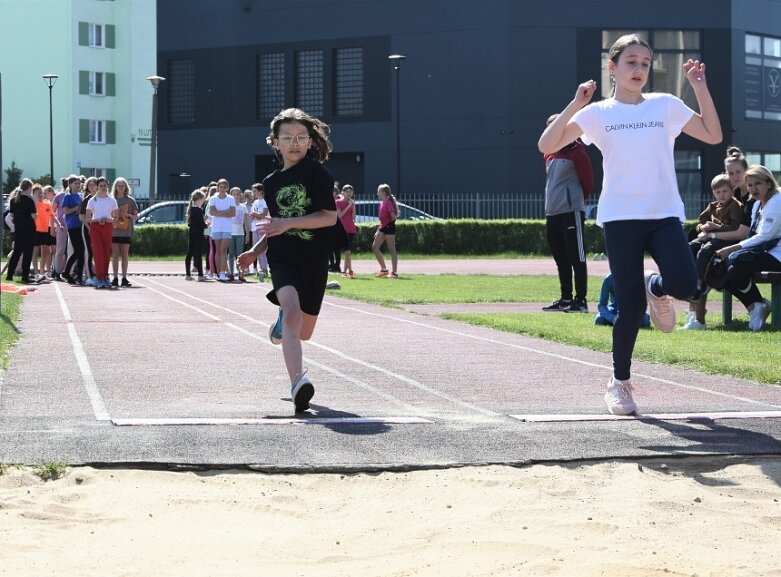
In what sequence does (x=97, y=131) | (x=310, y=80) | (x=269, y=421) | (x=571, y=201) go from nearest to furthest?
(x=269, y=421)
(x=571, y=201)
(x=310, y=80)
(x=97, y=131)

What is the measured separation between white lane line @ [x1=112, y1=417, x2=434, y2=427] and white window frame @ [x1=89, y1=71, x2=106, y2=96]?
79.9 m

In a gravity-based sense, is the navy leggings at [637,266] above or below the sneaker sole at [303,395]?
above

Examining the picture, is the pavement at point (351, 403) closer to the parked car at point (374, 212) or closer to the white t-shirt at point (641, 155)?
the white t-shirt at point (641, 155)

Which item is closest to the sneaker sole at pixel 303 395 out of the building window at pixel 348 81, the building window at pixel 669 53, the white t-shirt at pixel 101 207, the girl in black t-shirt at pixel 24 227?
the white t-shirt at pixel 101 207

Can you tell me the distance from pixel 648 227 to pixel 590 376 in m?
2.36

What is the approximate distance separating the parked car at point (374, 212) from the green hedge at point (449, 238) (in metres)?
1.78

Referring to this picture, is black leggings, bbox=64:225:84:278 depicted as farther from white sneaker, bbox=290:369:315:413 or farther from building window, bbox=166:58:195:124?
building window, bbox=166:58:195:124

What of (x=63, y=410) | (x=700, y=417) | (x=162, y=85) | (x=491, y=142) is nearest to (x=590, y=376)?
(x=700, y=417)

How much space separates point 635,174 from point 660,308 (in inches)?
33.0

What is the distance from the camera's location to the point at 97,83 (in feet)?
277

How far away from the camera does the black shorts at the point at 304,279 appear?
7.79 metres

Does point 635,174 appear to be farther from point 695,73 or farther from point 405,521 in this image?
point 405,521

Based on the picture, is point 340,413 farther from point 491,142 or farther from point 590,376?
point 491,142

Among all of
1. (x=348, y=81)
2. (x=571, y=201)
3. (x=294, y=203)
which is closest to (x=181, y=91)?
(x=348, y=81)
